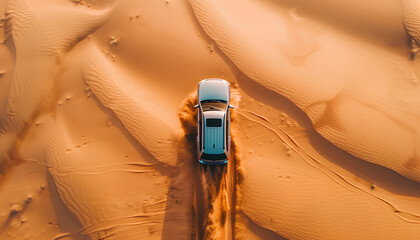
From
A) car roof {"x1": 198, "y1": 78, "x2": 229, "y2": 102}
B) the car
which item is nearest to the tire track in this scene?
the car

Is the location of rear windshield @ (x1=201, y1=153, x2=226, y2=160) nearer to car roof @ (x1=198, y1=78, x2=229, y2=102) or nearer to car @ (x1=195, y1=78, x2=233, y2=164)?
car @ (x1=195, y1=78, x2=233, y2=164)

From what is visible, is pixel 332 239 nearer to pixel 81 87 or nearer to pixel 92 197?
pixel 92 197

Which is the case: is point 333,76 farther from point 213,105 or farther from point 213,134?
point 213,134

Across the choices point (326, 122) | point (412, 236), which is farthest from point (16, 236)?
point (412, 236)

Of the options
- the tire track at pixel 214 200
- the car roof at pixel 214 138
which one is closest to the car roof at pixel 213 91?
the car roof at pixel 214 138

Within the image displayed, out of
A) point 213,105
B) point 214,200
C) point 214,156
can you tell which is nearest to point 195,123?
point 213,105

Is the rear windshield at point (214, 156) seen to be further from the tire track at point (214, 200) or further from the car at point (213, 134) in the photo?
the tire track at point (214, 200)

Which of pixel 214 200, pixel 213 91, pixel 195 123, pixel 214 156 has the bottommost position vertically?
pixel 214 200

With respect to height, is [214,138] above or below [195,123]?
below
